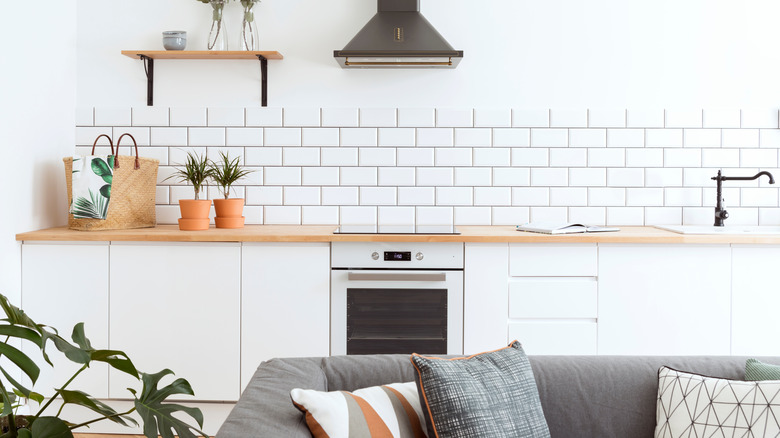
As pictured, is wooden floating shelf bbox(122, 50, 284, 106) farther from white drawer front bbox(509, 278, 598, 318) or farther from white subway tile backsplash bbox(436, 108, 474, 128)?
white drawer front bbox(509, 278, 598, 318)

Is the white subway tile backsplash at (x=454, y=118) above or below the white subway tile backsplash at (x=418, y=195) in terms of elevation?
above

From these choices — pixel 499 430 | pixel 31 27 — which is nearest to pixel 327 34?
pixel 31 27

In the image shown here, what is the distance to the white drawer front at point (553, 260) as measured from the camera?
9.65ft

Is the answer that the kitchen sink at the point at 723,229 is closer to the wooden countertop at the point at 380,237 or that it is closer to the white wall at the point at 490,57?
the wooden countertop at the point at 380,237

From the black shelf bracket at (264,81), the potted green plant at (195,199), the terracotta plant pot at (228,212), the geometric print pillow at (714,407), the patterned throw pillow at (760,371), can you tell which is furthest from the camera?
the black shelf bracket at (264,81)

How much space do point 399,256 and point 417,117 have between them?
977mm

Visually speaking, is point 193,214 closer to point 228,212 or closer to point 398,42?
point 228,212

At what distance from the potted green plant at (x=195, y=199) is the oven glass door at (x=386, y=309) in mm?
762

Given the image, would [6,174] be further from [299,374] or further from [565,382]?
[565,382]

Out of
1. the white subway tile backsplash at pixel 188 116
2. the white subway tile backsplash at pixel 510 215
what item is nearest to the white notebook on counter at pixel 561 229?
the white subway tile backsplash at pixel 510 215

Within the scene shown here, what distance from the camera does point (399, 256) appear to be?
2932 millimetres

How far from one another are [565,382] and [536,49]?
91.9 inches

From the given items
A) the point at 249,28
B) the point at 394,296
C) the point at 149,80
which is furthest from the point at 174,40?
the point at 394,296

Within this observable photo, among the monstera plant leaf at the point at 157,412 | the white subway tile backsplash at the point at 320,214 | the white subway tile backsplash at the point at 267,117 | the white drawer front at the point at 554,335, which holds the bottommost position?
the white drawer front at the point at 554,335
